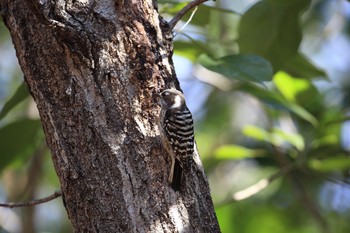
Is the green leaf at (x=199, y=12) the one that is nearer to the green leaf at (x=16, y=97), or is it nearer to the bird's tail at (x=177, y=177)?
the green leaf at (x=16, y=97)

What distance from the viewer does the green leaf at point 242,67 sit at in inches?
86.4

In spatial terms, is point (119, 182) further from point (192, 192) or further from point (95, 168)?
point (192, 192)

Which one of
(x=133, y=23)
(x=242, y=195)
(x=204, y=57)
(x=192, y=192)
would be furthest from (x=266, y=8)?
(x=192, y=192)

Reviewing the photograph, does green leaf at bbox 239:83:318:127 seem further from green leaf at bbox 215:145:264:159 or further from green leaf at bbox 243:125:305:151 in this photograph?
green leaf at bbox 215:145:264:159

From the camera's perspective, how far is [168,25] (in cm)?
209

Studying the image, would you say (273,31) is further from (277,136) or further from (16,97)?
(16,97)

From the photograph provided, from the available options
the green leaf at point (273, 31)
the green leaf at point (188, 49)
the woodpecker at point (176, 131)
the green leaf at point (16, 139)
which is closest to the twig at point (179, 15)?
the woodpecker at point (176, 131)

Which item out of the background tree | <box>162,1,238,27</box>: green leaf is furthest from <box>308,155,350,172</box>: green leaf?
<box>162,1,238,27</box>: green leaf

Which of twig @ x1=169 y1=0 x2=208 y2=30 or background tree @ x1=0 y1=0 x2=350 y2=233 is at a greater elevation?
twig @ x1=169 y1=0 x2=208 y2=30

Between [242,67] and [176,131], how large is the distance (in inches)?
11.2

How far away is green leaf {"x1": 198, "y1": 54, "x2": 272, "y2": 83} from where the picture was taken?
7.20 feet

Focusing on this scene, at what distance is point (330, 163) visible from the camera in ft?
11.1

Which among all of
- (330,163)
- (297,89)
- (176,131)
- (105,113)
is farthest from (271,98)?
(105,113)

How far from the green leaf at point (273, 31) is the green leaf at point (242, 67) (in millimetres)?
440
